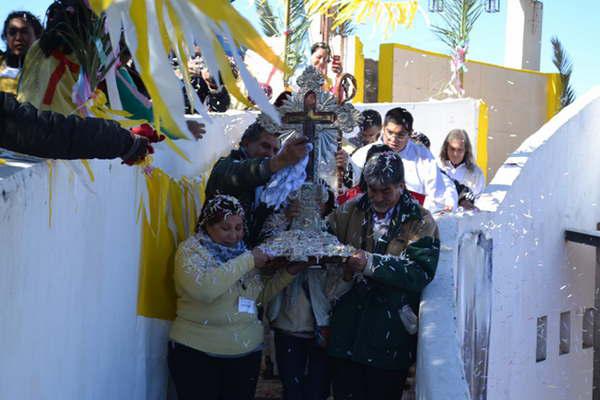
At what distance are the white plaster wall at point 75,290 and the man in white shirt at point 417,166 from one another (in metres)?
1.73

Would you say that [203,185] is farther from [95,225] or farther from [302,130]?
[95,225]

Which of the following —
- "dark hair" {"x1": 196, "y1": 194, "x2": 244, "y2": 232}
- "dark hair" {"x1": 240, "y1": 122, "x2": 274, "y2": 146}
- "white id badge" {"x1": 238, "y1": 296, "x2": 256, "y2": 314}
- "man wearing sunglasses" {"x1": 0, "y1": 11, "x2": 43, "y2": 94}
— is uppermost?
"man wearing sunglasses" {"x1": 0, "y1": 11, "x2": 43, "y2": 94}

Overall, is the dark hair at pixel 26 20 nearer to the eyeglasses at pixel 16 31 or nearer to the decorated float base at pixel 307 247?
the eyeglasses at pixel 16 31

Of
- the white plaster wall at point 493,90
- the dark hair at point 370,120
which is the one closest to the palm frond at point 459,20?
the white plaster wall at point 493,90

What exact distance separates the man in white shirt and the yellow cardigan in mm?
1991

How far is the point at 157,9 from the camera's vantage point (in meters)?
2.69

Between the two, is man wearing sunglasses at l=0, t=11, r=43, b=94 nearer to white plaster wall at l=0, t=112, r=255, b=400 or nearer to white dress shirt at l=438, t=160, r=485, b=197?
white plaster wall at l=0, t=112, r=255, b=400

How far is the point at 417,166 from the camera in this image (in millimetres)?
7324

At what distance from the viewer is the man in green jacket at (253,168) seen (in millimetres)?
5473

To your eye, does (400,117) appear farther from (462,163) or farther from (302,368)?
(302,368)

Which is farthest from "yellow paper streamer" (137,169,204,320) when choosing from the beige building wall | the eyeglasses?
the beige building wall

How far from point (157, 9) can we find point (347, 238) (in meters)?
3.04

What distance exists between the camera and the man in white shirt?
7141 millimetres

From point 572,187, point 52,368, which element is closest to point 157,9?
point 52,368
